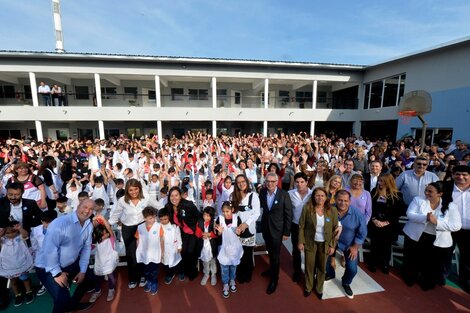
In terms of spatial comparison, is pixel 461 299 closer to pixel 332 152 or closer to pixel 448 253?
pixel 448 253

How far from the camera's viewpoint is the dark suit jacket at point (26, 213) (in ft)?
9.42

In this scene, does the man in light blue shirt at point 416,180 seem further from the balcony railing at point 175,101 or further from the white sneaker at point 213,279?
the balcony railing at point 175,101

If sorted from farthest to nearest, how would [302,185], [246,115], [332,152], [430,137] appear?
[246,115] → [430,137] → [332,152] → [302,185]

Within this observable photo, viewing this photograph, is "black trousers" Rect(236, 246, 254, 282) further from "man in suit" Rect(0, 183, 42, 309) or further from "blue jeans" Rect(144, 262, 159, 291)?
"man in suit" Rect(0, 183, 42, 309)

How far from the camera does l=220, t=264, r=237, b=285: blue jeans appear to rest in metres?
3.19

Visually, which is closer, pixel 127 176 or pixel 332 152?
pixel 127 176

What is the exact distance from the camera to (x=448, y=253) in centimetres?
310

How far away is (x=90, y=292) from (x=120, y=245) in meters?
1.09

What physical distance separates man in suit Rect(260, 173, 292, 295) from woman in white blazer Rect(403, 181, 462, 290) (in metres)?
1.87

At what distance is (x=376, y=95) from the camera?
49.7 ft

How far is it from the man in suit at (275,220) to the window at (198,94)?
615 inches

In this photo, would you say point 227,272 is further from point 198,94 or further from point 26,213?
point 198,94

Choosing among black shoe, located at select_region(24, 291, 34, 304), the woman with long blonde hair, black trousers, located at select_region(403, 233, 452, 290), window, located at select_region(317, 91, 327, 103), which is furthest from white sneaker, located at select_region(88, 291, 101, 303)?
window, located at select_region(317, 91, 327, 103)

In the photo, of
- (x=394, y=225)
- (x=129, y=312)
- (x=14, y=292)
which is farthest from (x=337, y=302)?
(x=14, y=292)
